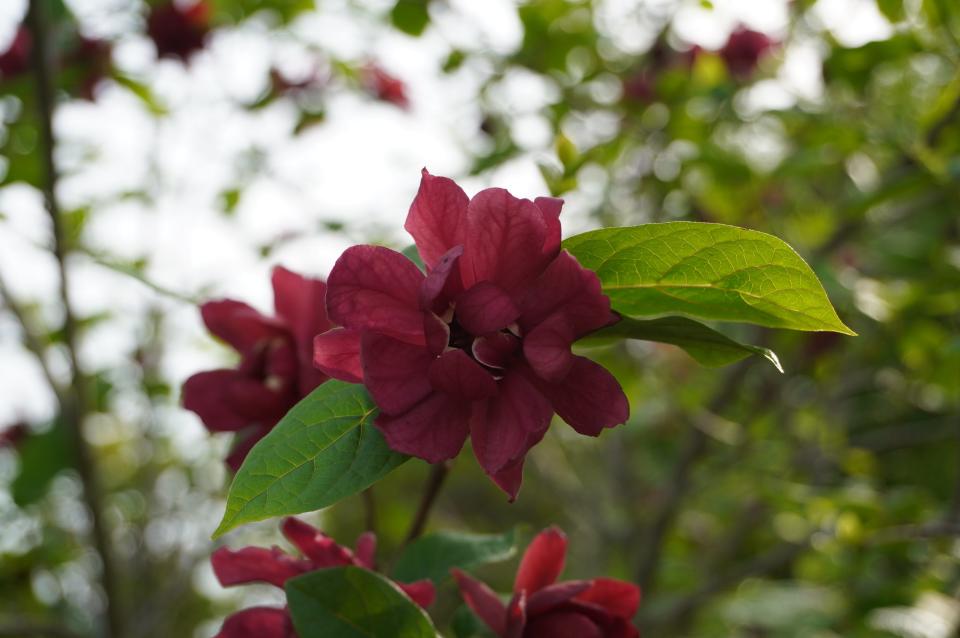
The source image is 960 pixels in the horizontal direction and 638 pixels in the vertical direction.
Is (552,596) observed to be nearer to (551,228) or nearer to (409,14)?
(551,228)

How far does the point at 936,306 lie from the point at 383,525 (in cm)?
189

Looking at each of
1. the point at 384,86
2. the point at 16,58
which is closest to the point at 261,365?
the point at 16,58

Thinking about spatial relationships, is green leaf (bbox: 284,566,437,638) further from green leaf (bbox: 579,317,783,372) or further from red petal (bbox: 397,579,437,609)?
green leaf (bbox: 579,317,783,372)

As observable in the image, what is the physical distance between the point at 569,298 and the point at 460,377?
9 cm

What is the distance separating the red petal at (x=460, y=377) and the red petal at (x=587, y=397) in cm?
5

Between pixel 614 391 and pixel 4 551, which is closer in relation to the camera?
pixel 614 391

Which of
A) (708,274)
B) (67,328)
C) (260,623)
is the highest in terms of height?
(708,274)

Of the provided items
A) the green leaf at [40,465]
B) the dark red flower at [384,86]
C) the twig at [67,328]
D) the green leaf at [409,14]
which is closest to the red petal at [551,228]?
the twig at [67,328]

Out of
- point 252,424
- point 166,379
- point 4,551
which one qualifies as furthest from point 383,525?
point 252,424

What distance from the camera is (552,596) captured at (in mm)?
682

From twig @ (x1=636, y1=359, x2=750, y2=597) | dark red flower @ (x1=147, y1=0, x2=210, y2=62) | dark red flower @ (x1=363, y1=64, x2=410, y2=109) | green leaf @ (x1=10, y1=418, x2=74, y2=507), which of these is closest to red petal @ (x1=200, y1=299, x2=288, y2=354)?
green leaf @ (x1=10, y1=418, x2=74, y2=507)

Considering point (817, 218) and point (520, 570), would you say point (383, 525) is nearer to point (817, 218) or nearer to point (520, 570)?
point (817, 218)

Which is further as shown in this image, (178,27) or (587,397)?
(178,27)

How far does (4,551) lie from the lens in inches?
125
